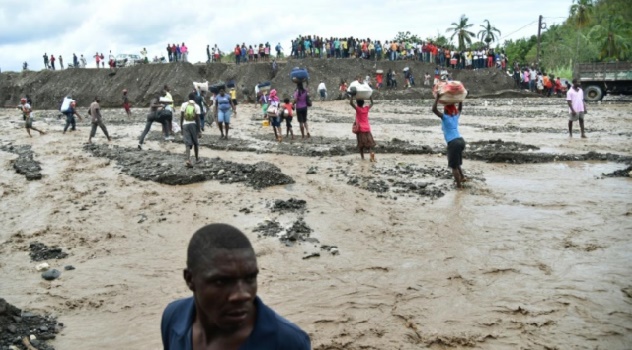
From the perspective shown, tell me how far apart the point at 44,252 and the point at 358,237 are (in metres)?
4.16

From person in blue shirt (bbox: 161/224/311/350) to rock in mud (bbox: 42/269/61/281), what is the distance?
192 inches

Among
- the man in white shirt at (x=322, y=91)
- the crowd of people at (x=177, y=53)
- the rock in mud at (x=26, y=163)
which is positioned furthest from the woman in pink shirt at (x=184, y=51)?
the rock in mud at (x=26, y=163)

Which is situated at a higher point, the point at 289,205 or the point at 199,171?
the point at 199,171

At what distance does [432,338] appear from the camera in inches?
166

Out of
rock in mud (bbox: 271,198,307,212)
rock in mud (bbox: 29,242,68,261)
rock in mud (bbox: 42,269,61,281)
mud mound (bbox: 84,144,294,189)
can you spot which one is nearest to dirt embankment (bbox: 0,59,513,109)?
mud mound (bbox: 84,144,294,189)

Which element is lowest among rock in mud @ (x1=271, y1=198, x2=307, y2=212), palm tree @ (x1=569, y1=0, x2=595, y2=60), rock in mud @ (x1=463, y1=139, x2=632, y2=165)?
rock in mud @ (x1=271, y1=198, x2=307, y2=212)

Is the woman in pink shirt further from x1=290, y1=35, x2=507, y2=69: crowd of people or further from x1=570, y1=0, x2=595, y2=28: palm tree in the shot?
x1=570, y1=0, x2=595, y2=28: palm tree

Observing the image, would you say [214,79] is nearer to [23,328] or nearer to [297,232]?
[297,232]

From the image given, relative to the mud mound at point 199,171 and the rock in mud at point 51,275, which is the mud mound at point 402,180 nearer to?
the mud mound at point 199,171

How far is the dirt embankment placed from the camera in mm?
35406

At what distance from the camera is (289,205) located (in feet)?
27.8

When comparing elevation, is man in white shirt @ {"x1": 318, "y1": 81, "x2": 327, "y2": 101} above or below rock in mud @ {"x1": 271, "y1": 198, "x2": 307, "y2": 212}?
above

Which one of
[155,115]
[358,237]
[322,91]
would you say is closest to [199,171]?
[155,115]

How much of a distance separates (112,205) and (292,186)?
3.24 m
